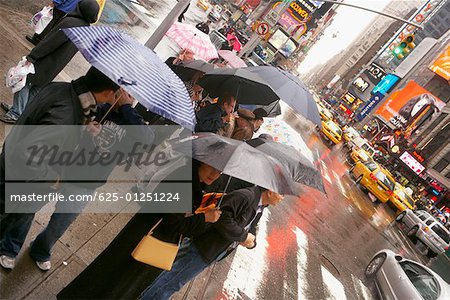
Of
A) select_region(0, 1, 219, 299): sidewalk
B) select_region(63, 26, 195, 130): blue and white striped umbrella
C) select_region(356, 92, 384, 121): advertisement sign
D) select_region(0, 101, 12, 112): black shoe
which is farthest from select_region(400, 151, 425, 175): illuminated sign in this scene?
select_region(63, 26, 195, 130): blue and white striped umbrella

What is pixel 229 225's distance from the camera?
10.2ft

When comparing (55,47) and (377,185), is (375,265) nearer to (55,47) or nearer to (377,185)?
(55,47)

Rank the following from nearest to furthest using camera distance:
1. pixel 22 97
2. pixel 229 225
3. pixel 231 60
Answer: pixel 229 225
pixel 22 97
pixel 231 60

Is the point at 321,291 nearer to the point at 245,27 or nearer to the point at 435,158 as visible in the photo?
the point at 435,158

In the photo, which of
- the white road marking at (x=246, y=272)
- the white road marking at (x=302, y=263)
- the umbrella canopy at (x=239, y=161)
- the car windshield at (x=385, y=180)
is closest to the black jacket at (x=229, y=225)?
the umbrella canopy at (x=239, y=161)

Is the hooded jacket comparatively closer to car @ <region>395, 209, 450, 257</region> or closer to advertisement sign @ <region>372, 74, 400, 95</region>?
car @ <region>395, 209, 450, 257</region>

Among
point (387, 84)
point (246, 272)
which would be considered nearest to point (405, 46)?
point (246, 272)

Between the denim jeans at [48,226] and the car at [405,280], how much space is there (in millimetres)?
6892

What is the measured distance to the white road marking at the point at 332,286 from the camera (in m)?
7.42

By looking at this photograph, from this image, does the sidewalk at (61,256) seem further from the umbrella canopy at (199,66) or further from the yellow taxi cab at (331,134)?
the yellow taxi cab at (331,134)

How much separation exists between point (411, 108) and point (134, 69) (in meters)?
58.4

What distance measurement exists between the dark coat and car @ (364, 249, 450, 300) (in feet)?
18.6

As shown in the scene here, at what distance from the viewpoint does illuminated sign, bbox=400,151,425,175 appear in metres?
45.0

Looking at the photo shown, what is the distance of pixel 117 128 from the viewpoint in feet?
9.78
